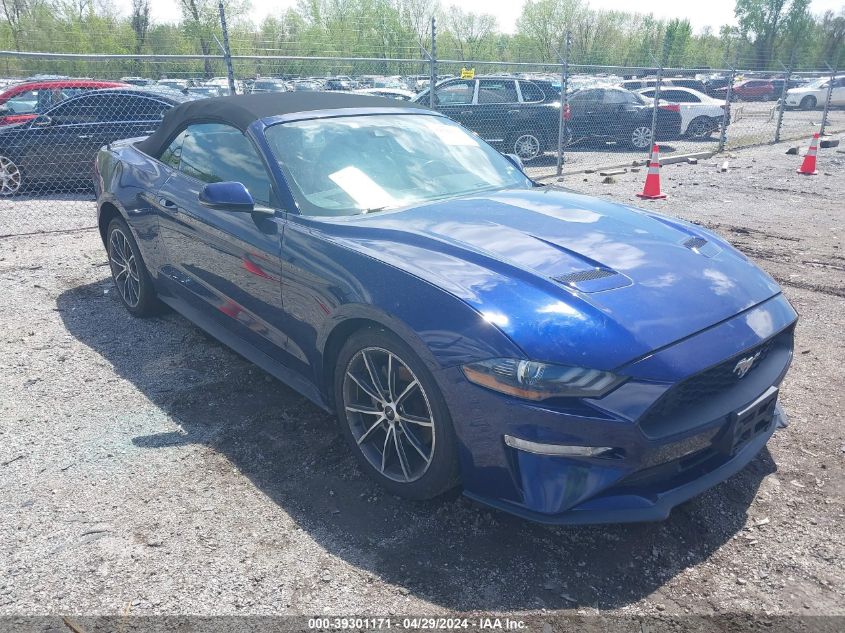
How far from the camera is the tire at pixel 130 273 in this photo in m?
4.78

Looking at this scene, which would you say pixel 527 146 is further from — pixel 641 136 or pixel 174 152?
pixel 174 152

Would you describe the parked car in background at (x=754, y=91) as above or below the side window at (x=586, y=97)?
below

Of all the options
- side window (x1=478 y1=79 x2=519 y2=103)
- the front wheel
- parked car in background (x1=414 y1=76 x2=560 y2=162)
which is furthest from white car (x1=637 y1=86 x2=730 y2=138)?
the front wheel

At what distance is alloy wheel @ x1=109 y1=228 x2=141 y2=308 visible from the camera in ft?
16.1

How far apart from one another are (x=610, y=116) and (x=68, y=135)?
12.0 m

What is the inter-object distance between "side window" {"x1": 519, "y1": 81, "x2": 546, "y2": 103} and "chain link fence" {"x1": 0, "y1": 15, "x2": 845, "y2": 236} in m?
0.02

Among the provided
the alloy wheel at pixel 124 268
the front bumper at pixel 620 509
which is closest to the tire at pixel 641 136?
the alloy wheel at pixel 124 268

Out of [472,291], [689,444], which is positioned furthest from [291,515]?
[689,444]

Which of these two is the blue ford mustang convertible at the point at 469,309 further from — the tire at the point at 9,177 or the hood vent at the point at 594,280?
the tire at the point at 9,177

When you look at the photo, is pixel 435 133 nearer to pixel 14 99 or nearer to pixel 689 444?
pixel 689 444

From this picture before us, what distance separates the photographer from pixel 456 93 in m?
13.2

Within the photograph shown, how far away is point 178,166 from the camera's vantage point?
4.27m

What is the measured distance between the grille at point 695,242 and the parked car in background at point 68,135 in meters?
8.97

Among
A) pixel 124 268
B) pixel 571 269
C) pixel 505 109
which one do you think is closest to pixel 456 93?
pixel 505 109
